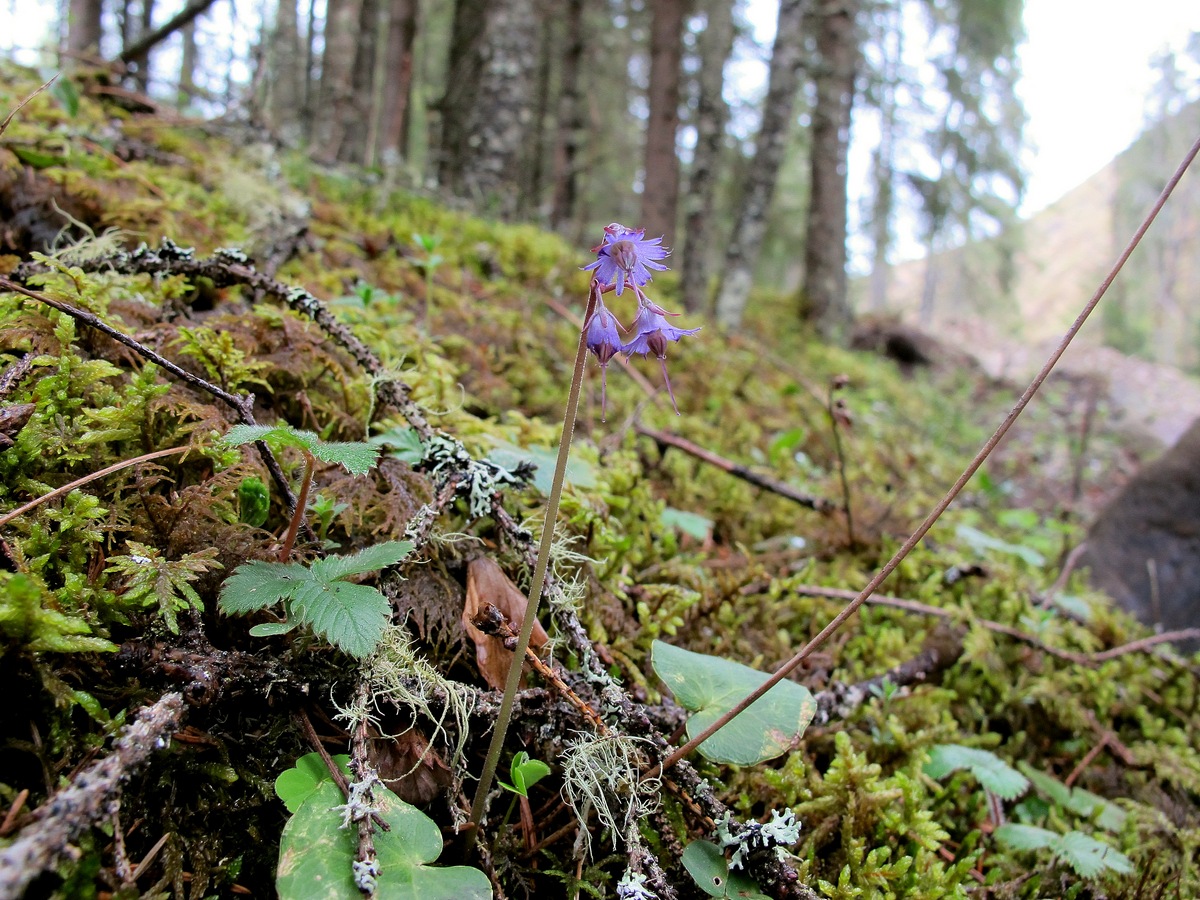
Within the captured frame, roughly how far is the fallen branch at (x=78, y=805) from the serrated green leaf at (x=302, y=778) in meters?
0.20

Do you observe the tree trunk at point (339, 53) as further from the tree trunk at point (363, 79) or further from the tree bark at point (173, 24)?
the tree trunk at point (363, 79)

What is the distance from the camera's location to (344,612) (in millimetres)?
1157

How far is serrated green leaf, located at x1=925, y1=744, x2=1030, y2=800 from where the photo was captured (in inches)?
68.1

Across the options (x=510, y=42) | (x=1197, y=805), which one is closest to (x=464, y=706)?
(x=1197, y=805)

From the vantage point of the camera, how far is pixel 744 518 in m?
2.90

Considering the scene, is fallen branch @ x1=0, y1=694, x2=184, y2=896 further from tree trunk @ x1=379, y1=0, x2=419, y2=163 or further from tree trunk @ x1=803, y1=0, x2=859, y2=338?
tree trunk @ x1=803, y1=0, x2=859, y2=338

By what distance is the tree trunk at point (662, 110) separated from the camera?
8.52 meters

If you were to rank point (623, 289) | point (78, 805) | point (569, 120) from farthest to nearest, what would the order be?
point (569, 120) → point (623, 289) → point (78, 805)

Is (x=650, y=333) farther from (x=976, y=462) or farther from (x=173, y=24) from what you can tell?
(x=173, y=24)

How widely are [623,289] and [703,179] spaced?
676 cm

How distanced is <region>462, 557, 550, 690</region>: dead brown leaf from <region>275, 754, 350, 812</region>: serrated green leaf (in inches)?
13.2

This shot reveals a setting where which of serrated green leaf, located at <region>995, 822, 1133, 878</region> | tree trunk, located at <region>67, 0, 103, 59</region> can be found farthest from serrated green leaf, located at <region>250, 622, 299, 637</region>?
tree trunk, located at <region>67, 0, 103, 59</region>

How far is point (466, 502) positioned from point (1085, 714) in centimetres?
222

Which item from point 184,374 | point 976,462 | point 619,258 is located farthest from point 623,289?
point 184,374
